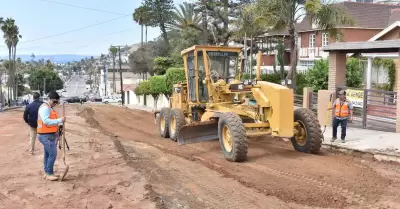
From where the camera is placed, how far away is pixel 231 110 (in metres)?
11.9

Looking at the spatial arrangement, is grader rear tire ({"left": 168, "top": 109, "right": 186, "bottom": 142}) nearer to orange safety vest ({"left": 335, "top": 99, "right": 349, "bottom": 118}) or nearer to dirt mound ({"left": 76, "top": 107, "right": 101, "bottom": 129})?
orange safety vest ({"left": 335, "top": 99, "right": 349, "bottom": 118})

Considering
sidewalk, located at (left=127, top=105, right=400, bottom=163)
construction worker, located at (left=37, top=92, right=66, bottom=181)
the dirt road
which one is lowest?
the dirt road

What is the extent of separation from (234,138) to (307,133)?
2030 mm

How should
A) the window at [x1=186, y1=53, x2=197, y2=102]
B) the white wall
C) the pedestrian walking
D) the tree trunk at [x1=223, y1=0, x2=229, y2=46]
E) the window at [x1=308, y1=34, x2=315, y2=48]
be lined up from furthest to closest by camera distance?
1. the window at [x1=308, y1=34, x2=315, y2=48]
2. the white wall
3. the tree trunk at [x1=223, y1=0, x2=229, y2=46]
4. the window at [x1=186, y1=53, x2=197, y2=102]
5. the pedestrian walking

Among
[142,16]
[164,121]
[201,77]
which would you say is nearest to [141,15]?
[142,16]

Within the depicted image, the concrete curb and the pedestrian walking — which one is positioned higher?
the pedestrian walking

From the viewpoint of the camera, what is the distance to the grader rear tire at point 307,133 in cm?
1130

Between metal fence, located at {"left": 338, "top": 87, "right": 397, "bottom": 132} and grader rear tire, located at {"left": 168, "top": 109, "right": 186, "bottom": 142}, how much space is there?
6260 millimetres

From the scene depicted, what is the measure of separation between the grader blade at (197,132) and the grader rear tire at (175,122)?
1.46 m

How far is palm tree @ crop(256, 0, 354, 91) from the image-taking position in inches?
840

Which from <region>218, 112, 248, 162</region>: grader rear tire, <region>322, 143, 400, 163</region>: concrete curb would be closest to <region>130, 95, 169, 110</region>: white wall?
<region>322, 143, 400, 163</region>: concrete curb

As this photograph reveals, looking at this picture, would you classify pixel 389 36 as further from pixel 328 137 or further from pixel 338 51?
pixel 328 137

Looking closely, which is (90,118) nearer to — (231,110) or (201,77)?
(201,77)

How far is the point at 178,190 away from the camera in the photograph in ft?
26.6
